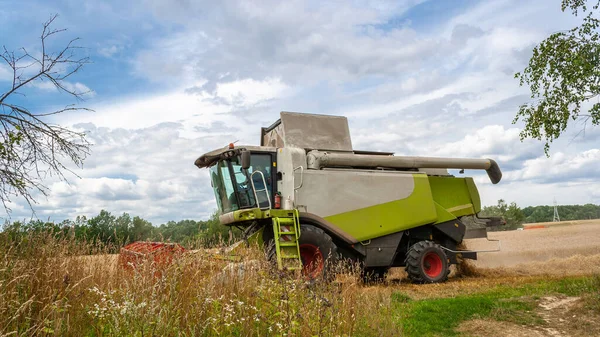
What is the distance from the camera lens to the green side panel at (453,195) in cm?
1307

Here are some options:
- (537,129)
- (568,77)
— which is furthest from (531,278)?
(568,77)

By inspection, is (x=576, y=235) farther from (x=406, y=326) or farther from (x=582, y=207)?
(x=582, y=207)

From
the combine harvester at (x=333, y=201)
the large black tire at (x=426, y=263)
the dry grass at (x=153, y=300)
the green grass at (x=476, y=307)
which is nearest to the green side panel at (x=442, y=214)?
the combine harvester at (x=333, y=201)

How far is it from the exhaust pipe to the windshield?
109 centimetres

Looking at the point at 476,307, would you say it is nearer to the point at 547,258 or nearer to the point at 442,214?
the point at 442,214

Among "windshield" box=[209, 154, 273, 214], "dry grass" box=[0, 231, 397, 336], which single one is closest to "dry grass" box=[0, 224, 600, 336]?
"dry grass" box=[0, 231, 397, 336]

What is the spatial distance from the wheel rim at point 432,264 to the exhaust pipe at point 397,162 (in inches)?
88.1

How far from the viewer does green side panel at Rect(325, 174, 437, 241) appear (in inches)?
433

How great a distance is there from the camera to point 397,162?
12.2 m

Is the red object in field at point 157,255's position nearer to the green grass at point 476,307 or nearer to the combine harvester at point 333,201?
the green grass at point 476,307

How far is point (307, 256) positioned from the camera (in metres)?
10.3

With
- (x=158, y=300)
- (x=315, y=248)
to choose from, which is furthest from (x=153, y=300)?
(x=315, y=248)

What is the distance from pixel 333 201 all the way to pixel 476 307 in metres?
3.81

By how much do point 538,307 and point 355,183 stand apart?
14.7ft
